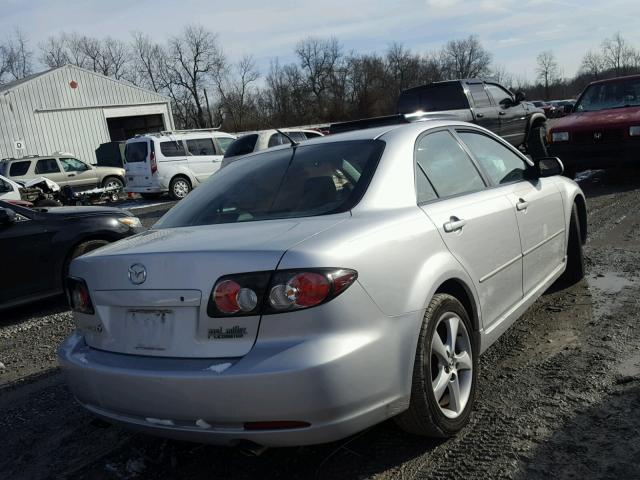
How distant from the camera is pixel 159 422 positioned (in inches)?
94.8

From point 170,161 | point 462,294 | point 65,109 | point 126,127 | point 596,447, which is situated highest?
point 65,109

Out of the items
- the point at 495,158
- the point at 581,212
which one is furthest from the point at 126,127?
the point at 495,158

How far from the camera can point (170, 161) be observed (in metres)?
17.0

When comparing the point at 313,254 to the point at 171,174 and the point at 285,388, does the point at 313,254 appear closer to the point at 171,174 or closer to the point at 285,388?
the point at 285,388

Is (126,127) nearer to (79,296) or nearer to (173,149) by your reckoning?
(173,149)

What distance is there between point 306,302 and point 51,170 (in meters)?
21.1

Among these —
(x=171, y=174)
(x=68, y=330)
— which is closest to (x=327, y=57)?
(x=171, y=174)

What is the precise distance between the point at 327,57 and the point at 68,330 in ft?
281

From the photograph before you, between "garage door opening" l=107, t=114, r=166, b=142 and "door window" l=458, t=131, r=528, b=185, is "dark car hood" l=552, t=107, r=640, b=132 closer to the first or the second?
"door window" l=458, t=131, r=528, b=185

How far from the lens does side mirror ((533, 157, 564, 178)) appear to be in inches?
172

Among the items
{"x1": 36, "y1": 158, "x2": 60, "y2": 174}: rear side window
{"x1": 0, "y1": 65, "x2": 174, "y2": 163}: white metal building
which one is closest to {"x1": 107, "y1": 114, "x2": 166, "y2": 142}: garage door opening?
{"x1": 0, "y1": 65, "x2": 174, "y2": 163}: white metal building

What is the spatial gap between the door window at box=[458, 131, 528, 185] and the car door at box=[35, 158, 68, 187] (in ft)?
63.6

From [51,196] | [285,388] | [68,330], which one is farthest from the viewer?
[51,196]

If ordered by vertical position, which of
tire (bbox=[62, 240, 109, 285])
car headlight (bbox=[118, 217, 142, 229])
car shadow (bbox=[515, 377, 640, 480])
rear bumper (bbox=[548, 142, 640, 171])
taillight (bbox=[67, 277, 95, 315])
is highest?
taillight (bbox=[67, 277, 95, 315])
